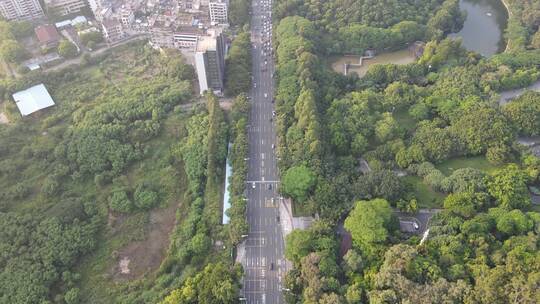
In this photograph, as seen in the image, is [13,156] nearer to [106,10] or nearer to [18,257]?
[18,257]

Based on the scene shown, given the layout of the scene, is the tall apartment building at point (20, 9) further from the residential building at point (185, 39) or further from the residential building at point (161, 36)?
the residential building at point (185, 39)

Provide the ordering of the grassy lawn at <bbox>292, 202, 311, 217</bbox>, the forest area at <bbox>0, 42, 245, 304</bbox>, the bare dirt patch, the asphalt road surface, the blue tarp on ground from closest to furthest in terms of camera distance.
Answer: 1. the asphalt road surface
2. the forest area at <bbox>0, 42, 245, 304</bbox>
3. the bare dirt patch
4. the grassy lawn at <bbox>292, 202, 311, 217</bbox>
5. the blue tarp on ground

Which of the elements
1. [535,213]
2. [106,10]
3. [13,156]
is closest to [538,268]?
[535,213]

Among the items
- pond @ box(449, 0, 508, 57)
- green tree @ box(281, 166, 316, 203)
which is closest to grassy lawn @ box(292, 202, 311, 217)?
green tree @ box(281, 166, 316, 203)

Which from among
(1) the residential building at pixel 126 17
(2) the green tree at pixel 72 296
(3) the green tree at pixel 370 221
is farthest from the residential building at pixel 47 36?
(3) the green tree at pixel 370 221

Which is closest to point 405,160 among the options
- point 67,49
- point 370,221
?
point 370,221

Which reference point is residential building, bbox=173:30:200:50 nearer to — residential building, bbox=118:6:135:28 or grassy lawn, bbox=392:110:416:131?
residential building, bbox=118:6:135:28
